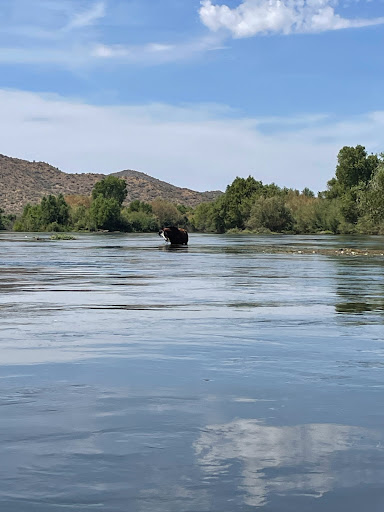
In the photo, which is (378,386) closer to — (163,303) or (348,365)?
(348,365)

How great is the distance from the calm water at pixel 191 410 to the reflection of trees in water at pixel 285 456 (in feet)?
0.05

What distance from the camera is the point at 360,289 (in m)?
25.5

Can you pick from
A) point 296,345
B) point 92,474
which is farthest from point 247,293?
point 92,474

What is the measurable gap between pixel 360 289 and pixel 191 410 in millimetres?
17793

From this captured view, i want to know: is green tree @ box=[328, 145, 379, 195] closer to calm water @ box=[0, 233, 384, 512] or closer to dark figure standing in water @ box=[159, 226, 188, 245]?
dark figure standing in water @ box=[159, 226, 188, 245]

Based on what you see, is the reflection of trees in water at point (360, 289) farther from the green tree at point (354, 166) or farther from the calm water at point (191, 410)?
the green tree at point (354, 166)

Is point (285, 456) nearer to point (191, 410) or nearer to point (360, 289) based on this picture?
point (191, 410)

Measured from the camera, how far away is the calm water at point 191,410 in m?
5.95

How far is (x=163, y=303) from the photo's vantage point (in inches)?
801

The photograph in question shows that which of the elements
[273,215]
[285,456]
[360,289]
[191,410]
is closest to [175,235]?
[360,289]

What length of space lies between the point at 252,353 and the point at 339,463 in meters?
5.56

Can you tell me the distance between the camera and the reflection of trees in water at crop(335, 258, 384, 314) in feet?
64.2

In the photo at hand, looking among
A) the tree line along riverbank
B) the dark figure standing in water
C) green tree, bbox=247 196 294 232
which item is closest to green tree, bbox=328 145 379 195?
the tree line along riverbank

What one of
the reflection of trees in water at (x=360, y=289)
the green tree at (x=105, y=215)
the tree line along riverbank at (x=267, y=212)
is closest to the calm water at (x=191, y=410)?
the reflection of trees in water at (x=360, y=289)
